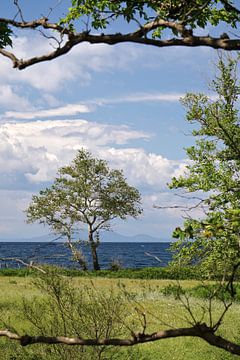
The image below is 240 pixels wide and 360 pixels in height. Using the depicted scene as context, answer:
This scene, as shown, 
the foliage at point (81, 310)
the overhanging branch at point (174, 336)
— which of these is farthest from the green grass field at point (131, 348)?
the overhanging branch at point (174, 336)

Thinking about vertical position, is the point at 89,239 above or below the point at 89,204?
below

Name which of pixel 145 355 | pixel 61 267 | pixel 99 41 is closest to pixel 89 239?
pixel 145 355

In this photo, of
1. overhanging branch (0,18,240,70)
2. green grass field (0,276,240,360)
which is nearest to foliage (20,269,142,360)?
green grass field (0,276,240,360)

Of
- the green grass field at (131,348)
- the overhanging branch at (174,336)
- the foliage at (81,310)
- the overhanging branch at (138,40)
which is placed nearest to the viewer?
the overhanging branch at (174,336)

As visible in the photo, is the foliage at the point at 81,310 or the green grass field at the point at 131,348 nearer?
the foliage at the point at 81,310

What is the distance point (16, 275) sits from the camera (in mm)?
47281

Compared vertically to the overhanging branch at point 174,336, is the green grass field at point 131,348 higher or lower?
lower

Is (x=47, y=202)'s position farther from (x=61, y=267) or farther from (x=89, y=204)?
(x=61, y=267)

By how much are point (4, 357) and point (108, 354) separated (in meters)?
2.96

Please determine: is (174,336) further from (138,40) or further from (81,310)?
(81,310)

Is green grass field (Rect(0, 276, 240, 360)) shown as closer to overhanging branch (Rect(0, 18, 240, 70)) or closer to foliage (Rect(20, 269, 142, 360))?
foliage (Rect(20, 269, 142, 360))

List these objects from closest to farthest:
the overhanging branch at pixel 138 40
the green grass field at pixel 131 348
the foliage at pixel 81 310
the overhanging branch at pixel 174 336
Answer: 1. the overhanging branch at pixel 174 336
2. the overhanging branch at pixel 138 40
3. the foliage at pixel 81 310
4. the green grass field at pixel 131 348

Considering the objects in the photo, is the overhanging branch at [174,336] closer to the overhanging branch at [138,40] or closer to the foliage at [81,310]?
the overhanging branch at [138,40]

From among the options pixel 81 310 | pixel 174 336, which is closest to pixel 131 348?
pixel 81 310
